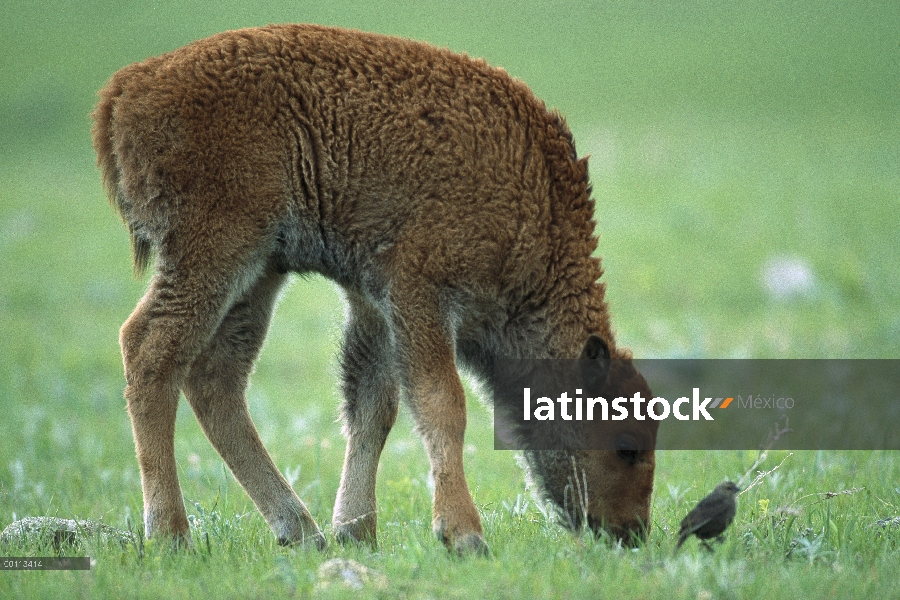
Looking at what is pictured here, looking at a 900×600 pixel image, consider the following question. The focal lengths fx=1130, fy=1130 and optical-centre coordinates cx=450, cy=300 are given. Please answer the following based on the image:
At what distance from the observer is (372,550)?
17.7 ft

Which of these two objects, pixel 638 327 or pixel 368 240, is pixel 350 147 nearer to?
pixel 368 240

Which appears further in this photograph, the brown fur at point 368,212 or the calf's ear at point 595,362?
the calf's ear at point 595,362

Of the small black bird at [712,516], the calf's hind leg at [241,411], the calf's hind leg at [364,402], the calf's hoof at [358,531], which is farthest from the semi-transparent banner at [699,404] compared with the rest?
the calf's hind leg at [241,411]

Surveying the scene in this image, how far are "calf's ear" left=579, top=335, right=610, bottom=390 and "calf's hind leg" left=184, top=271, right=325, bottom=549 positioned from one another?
158 centimetres

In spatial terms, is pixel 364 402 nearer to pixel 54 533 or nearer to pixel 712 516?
pixel 54 533

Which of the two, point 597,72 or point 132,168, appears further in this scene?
point 597,72

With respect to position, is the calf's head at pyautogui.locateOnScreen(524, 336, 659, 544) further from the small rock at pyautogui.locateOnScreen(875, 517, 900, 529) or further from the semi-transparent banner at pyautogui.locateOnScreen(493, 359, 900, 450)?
the small rock at pyautogui.locateOnScreen(875, 517, 900, 529)

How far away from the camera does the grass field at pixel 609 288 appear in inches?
182

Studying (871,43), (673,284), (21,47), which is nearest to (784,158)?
(871,43)

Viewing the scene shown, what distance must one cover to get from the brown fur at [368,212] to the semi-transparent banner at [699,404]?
4.0 inches

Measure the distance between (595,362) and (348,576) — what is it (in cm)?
168

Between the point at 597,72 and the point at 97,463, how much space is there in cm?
2394

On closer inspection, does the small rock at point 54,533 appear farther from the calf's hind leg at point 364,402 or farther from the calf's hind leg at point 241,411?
the calf's hind leg at point 364,402

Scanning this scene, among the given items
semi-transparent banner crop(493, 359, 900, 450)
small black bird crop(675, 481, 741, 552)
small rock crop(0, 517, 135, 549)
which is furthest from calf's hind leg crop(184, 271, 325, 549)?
small black bird crop(675, 481, 741, 552)
